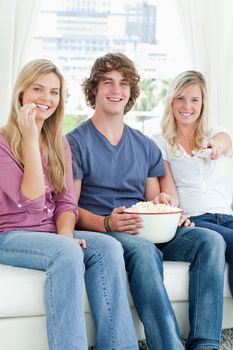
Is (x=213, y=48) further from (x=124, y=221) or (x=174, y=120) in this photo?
(x=124, y=221)

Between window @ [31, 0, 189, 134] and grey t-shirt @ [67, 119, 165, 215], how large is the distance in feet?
5.40

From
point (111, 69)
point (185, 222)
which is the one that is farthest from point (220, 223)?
point (111, 69)

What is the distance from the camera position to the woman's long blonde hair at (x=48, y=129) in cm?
246

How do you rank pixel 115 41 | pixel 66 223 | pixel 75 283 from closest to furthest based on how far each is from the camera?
pixel 75 283, pixel 66 223, pixel 115 41

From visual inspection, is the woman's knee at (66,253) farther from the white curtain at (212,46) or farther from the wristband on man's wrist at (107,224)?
the white curtain at (212,46)

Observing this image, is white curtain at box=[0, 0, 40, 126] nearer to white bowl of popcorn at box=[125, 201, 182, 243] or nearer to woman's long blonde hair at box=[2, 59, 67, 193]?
woman's long blonde hair at box=[2, 59, 67, 193]

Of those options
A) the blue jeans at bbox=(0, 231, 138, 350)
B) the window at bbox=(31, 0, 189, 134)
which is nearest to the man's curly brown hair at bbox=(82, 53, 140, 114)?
the blue jeans at bbox=(0, 231, 138, 350)

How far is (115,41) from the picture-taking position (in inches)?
180

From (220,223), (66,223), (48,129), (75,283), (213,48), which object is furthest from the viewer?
(213,48)

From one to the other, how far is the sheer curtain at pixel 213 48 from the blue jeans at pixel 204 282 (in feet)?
4.97

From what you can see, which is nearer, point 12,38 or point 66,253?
point 66,253

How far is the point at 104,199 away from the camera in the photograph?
2754mm

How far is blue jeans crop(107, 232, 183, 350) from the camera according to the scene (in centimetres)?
226

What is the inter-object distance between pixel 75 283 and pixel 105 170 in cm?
74
